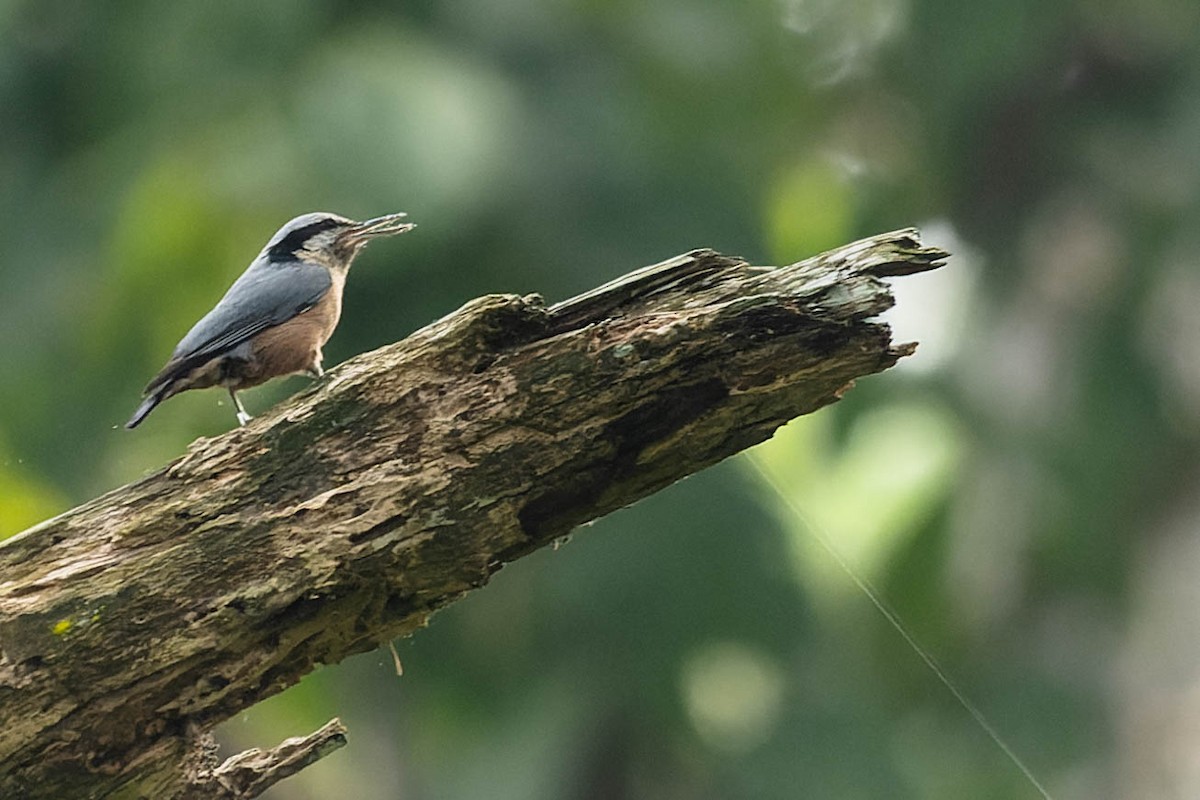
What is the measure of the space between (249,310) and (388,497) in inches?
44.7

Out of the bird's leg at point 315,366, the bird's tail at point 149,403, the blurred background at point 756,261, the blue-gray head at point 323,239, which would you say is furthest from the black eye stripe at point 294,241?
the blurred background at point 756,261

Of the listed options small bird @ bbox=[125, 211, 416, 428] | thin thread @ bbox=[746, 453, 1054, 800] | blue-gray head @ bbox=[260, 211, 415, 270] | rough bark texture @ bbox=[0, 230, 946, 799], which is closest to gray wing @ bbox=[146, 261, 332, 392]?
small bird @ bbox=[125, 211, 416, 428]

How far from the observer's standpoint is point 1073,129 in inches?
393

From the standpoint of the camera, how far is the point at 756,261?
734 centimetres

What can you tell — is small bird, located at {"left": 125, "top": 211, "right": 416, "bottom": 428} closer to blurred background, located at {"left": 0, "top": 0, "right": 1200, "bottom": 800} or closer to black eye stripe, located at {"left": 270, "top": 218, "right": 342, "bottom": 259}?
black eye stripe, located at {"left": 270, "top": 218, "right": 342, "bottom": 259}

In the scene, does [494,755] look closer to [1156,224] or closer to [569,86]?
[569,86]

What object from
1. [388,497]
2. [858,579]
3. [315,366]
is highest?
[388,497]

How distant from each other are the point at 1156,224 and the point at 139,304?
6307 mm

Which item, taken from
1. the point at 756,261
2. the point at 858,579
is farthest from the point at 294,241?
the point at 756,261

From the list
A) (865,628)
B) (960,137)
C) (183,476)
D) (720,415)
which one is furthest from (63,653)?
(960,137)

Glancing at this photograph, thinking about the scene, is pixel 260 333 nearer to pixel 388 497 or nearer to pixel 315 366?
pixel 315 366

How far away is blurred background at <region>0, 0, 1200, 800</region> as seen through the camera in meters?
6.52

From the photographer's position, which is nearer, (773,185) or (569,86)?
(569,86)

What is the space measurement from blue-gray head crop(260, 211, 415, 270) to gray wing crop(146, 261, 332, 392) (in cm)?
10
